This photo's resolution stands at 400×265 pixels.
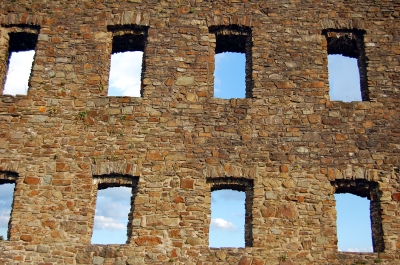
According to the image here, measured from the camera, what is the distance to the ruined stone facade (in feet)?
26.6

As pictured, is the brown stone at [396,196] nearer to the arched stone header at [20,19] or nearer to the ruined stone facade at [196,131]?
the ruined stone facade at [196,131]

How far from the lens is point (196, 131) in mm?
8844

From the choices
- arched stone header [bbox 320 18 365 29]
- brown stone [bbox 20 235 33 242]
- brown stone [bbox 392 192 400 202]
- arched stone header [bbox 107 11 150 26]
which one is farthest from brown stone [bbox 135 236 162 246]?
arched stone header [bbox 320 18 365 29]

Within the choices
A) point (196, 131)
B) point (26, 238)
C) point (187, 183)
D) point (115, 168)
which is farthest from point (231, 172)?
point (26, 238)

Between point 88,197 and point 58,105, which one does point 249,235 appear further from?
point 58,105

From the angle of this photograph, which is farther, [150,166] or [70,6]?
[70,6]

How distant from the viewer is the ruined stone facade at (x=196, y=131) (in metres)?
8.11

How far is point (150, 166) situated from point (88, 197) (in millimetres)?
1405

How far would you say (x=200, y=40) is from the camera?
31.6 ft

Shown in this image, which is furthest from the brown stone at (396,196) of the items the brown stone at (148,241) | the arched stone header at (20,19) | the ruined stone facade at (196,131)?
the arched stone header at (20,19)

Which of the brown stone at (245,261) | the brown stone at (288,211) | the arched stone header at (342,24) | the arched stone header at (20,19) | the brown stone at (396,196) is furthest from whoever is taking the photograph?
the arched stone header at (20,19)

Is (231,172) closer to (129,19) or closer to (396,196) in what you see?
(396,196)

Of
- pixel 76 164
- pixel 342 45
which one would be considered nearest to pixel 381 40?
pixel 342 45

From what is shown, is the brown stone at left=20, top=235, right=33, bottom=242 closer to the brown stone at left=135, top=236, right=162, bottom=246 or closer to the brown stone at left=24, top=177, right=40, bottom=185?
the brown stone at left=24, top=177, right=40, bottom=185
